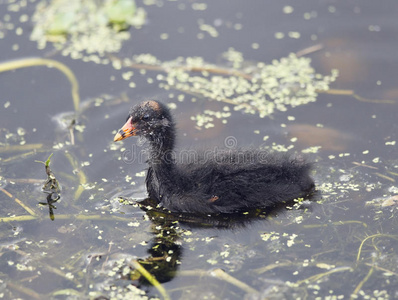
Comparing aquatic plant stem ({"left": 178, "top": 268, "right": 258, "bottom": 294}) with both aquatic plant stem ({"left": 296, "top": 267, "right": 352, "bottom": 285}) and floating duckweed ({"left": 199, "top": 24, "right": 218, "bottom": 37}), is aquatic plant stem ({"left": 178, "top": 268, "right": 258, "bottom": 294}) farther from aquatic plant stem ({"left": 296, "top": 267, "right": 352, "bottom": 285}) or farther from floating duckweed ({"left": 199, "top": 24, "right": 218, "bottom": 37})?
floating duckweed ({"left": 199, "top": 24, "right": 218, "bottom": 37})

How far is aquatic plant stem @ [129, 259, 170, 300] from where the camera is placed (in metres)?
5.19

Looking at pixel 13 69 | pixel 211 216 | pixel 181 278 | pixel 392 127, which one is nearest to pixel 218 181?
pixel 211 216

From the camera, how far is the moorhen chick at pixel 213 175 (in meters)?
6.00

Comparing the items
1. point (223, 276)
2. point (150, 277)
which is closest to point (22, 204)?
point (150, 277)

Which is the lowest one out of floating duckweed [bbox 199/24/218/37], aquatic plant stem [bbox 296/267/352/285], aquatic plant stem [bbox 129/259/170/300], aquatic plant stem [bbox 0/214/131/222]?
aquatic plant stem [bbox 296/267/352/285]

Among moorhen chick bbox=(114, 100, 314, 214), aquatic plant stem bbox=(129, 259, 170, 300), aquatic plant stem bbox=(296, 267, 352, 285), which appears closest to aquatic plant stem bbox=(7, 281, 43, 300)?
aquatic plant stem bbox=(129, 259, 170, 300)

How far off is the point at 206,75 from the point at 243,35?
1170mm

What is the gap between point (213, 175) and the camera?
237 inches

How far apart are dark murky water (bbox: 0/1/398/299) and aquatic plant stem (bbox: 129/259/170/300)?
18 mm

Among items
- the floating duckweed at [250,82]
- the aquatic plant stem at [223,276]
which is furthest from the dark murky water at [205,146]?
the floating duckweed at [250,82]

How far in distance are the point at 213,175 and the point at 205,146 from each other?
1.99 ft

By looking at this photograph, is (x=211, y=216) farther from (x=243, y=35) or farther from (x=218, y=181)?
(x=243, y=35)

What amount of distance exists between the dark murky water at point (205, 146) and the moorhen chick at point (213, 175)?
193mm

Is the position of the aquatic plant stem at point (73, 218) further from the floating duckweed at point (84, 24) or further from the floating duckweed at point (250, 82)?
the floating duckweed at point (84, 24)
